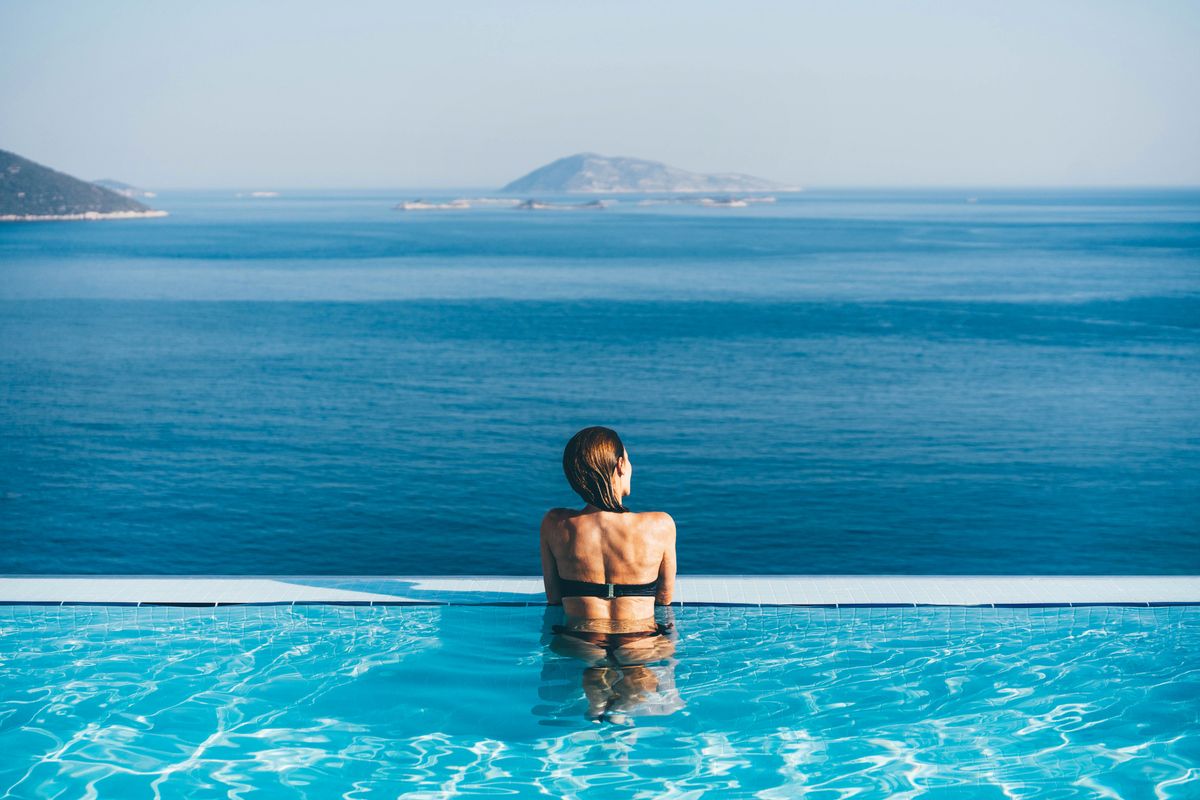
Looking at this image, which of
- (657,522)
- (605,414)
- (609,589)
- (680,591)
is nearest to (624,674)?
(609,589)

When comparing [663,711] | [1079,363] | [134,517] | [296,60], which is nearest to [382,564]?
[134,517]

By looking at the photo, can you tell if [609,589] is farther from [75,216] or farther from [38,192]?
[75,216]

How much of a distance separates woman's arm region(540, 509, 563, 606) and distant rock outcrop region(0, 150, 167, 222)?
11770cm

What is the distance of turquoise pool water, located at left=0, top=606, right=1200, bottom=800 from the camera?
182 inches

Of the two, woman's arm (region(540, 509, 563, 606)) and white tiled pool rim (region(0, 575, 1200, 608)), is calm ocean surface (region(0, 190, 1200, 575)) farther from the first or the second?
woman's arm (region(540, 509, 563, 606))

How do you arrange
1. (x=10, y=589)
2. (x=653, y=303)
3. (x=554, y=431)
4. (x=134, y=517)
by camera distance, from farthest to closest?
(x=653, y=303)
(x=554, y=431)
(x=134, y=517)
(x=10, y=589)

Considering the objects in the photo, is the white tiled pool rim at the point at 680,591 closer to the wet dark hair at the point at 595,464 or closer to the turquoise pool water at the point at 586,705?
the turquoise pool water at the point at 586,705

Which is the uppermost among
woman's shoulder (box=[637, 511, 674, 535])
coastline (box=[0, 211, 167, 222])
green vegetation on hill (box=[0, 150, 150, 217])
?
green vegetation on hill (box=[0, 150, 150, 217])

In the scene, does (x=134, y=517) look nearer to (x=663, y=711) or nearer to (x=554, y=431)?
(x=554, y=431)

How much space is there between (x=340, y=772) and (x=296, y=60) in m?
95.3

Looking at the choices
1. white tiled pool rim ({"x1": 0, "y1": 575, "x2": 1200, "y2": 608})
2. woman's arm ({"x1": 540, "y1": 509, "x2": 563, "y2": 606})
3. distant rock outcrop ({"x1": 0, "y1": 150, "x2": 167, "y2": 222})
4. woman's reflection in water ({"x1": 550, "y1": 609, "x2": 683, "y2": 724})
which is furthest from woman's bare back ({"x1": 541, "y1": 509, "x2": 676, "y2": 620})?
distant rock outcrop ({"x1": 0, "y1": 150, "x2": 167, "y2": 222})

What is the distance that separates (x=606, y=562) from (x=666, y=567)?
0.24 m

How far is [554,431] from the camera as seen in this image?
19.8 meters

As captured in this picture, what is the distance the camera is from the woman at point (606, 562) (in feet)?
15.2
